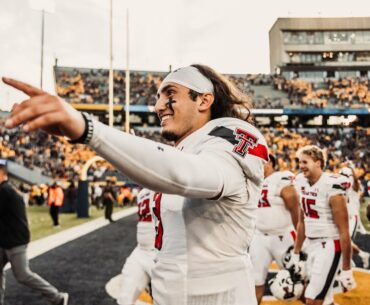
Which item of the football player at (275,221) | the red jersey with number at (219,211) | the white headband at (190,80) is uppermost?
the white headband at (190,80)

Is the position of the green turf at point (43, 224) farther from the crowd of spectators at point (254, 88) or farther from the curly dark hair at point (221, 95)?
the crowd of spectators at point (254, 88)

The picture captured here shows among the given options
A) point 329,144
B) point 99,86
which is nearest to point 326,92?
point 329,144

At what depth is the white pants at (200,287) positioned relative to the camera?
1659 mm

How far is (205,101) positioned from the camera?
6.25 ft

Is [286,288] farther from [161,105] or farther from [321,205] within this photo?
[161,105]

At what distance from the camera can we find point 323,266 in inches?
164

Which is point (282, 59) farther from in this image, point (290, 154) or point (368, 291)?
point (368, 291)

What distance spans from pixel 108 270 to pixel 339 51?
60.6 metres

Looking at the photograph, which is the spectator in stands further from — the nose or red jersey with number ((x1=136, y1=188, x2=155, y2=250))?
the nose

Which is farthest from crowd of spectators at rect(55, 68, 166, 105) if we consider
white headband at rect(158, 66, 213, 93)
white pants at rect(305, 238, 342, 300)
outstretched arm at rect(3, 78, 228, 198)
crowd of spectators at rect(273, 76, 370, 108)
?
outstretched arm at rect(3, 78, 228, 198)

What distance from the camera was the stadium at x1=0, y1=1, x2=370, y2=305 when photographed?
4.61 meters

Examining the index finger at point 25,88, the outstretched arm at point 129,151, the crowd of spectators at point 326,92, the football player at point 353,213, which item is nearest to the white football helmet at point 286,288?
the football player at point 353,213

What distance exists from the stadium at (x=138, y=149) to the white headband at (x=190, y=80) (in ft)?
0.05

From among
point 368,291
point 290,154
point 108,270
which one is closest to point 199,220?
point 368,291
